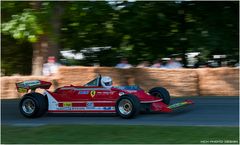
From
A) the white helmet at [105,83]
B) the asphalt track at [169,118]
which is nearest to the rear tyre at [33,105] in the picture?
the asphalt track at [169,118]

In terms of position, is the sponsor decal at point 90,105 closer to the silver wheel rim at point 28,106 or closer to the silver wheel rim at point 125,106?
the silver wheel rim at point 125,106

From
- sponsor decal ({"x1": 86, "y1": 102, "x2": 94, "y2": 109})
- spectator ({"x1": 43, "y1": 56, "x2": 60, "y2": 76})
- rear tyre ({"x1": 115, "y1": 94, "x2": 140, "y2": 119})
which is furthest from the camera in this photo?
spectator ({"x1": 43, "y1": 56, "x2": 60, "y2": 76})

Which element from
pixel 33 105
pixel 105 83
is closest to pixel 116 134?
pixel 105 83

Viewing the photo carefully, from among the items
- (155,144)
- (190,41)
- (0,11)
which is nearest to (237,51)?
(190,41)

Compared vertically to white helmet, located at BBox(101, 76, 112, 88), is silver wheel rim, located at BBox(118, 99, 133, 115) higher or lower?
lower

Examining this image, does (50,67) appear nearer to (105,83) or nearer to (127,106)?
(105,83)

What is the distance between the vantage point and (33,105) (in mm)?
12289

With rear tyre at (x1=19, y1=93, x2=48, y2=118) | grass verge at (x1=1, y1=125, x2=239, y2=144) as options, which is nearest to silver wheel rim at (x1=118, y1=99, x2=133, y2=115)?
grass verge at (x1=1, y1=125, x2=239, y2=144)

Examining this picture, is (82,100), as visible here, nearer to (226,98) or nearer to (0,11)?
(226,98)

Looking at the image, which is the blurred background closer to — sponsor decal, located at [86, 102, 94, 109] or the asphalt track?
the asphalt track

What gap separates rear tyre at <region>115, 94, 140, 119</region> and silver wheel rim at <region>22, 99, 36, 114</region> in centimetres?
213

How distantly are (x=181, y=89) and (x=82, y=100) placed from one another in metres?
4.95

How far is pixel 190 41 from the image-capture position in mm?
20453

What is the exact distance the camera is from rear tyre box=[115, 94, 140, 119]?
1120 centimetres
